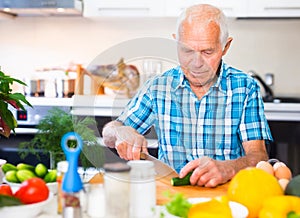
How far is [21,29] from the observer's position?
3.54m

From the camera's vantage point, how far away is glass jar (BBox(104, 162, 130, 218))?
880 millimetres

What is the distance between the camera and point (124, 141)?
117 centimetres

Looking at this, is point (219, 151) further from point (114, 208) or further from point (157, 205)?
point (114, 208)

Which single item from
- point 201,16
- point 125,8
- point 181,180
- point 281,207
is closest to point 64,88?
point 125,8

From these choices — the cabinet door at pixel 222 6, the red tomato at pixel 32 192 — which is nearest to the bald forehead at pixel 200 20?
the red tomato at pixel 32 192

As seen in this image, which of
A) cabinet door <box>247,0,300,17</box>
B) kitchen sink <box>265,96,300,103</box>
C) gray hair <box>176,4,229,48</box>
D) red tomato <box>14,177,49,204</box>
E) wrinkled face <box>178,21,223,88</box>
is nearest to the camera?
red tomato <box>14,177,49,204</box>

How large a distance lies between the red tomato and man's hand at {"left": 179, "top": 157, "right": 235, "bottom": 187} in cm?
41

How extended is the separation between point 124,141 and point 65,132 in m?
0.28

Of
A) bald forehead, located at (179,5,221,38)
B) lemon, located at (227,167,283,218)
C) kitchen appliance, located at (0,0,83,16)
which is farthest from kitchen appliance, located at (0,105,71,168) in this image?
lemon, located at (227,167,283,218)

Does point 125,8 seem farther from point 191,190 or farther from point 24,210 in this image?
point 24,210

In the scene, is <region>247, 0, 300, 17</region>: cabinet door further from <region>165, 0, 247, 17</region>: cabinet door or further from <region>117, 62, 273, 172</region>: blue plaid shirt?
<region>117, 62, 273, 172</region>: blue plaid shirt

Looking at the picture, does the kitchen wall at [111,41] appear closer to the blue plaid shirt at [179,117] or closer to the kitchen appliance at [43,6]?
the kitchen appliance at [43,6]

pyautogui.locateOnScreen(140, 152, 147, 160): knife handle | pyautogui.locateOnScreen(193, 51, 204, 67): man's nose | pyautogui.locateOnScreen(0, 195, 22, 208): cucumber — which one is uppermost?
pyautogui.locateOnScreen(193, 51, 204, 67): man's nose

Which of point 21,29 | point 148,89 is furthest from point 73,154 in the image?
point 21,29
